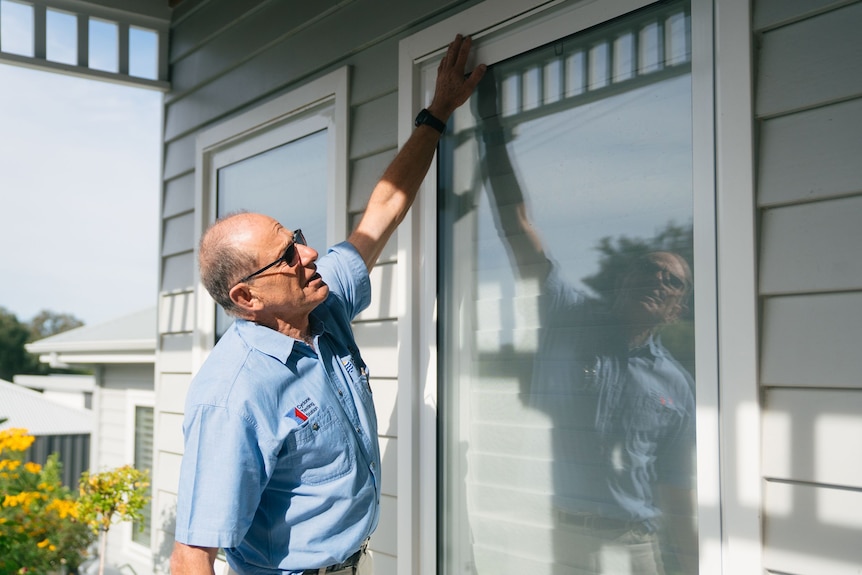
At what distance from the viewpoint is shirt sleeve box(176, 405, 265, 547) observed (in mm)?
1632

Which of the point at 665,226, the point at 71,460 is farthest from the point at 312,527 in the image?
the point at 71,460

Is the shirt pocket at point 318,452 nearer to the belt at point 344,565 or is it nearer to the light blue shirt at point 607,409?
the belt at point 344,565

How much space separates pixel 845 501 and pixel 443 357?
1143mm

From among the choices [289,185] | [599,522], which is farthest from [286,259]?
[289,185]

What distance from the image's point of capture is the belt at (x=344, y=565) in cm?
179

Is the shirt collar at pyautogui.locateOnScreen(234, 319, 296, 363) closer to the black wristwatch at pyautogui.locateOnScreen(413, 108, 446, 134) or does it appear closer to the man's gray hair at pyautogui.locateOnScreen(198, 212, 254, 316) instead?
the man's gray hair at pyautogui.locateOnScreen(198, 212, 254, 316)

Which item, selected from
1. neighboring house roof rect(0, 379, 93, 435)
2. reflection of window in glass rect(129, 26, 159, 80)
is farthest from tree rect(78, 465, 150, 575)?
neighboring house roof rect(0, 379, 93, 435)

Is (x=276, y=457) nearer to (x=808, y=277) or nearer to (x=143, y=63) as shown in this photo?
(x=808, y=277)

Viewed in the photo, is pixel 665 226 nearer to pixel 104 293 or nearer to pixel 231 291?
pixel 231 291

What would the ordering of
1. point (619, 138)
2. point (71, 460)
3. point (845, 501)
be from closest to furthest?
point (845, 501) → point (619, 138) → point (71, 460)

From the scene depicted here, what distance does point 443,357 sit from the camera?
228cm

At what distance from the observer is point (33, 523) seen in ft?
16.3

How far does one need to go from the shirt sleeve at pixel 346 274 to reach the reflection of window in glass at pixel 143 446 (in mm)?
5217

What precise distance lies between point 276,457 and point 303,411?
117 mm
